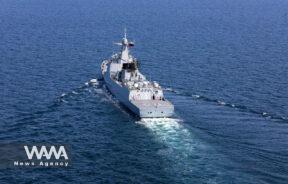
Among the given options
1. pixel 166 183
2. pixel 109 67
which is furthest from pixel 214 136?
pixel 109 67

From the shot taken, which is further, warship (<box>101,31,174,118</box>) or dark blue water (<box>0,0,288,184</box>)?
warship (<box>101,31,174,118</box>)

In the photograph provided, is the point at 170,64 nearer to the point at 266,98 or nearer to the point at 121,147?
the point at 266,98

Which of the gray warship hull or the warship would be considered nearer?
the gray warship hull

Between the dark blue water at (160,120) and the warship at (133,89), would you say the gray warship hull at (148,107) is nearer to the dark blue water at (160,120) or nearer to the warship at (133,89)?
the warship at (133,89)

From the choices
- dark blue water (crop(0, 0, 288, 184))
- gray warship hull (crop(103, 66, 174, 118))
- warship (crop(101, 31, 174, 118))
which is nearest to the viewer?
dark blue water (crop(0, 0, 288, 184))

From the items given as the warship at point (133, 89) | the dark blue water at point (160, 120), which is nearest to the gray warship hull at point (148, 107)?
the warship at point (133, 89)

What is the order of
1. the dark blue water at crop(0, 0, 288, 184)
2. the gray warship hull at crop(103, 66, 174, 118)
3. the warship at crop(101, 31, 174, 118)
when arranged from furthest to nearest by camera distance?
the warship at crop(101, 31, 174, 118) < the gray warship hull at crop(103, 66, 174, 118) < the dark blue water at crop(0, 0, 288, 184)

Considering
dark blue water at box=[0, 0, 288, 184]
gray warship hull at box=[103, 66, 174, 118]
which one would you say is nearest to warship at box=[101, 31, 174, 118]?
gray warship hull at box=[103, 66, 174, 118]

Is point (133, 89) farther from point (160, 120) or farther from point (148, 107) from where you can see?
point (160, 120)

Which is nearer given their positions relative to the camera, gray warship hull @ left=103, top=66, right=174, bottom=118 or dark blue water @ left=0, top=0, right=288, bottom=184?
dark blue water @ left=0, top=0, right=288, bottom=184

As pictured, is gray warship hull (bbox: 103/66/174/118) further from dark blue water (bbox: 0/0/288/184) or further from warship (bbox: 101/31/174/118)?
dark blue water (bbox: 0/0/288/184)

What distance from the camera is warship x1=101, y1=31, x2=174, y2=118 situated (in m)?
102

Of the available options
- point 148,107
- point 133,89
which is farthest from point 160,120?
point 133,89

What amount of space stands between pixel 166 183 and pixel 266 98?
51756mm
